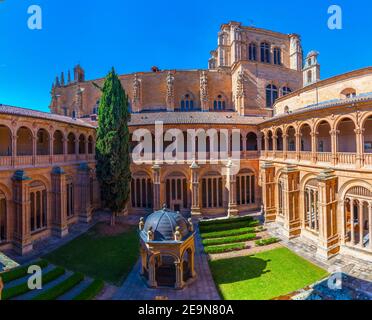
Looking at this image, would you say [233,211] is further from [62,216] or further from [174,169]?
[62,216]

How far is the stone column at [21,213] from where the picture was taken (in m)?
17.7

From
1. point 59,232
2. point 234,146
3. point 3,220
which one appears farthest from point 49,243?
point 234,146

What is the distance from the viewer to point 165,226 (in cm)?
1425

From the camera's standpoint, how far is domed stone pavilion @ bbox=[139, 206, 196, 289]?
45.1 feet

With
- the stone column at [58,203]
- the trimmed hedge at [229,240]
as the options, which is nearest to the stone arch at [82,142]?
the stone column at [58,203]

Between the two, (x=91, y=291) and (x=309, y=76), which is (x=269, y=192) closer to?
(x=91, y=291)

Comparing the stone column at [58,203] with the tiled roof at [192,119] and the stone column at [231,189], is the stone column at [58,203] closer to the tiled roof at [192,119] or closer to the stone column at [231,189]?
the tiled roof at [192,119]

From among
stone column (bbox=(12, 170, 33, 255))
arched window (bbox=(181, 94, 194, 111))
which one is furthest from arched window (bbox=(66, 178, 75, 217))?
arched window (bbox=(181, 94, 194, 111))

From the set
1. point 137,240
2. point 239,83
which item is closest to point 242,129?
point 239,83

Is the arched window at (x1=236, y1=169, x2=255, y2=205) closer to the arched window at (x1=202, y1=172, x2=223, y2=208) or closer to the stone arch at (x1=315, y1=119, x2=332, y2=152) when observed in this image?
the arched window at (x1=202, y1=172, x2=223, y2=208)

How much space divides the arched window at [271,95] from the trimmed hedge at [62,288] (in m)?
34.0

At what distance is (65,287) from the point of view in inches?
517

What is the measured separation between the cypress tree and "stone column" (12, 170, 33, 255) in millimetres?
6834

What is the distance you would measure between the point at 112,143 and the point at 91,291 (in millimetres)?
13986
